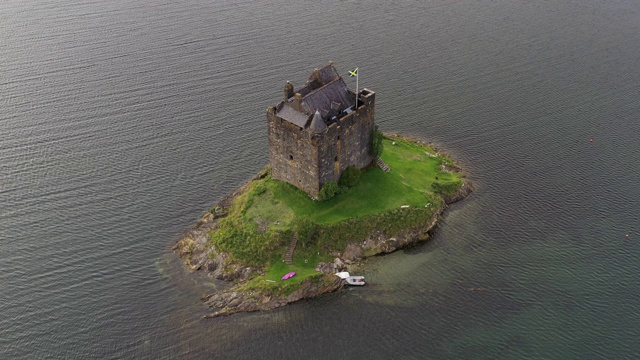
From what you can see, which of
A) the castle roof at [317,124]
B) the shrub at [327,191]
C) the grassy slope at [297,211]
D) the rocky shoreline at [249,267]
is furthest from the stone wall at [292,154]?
the rocky shoreline at [249,267]

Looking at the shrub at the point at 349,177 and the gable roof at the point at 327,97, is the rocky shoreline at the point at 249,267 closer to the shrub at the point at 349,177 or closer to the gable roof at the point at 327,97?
the shrub at the point at 349,177

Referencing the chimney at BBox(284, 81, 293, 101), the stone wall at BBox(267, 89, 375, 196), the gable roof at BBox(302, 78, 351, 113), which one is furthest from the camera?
the chimney at BBox(284, 81, 293, 101)

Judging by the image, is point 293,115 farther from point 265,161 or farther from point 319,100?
point 265,161

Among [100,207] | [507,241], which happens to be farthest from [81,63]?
[507,241]

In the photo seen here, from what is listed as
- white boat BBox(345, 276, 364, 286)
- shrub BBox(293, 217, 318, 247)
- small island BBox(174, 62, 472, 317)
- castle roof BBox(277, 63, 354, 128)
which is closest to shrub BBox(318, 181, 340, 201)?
small island BBox(174, 62, 472, 317)

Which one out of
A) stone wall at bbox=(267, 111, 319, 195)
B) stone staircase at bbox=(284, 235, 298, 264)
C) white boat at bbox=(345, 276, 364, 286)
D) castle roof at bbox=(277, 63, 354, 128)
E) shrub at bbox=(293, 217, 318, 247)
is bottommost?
white boat at bbox=(345, 276, 364, 286)

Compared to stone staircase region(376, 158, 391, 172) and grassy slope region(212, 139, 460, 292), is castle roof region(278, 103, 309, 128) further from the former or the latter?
stone staircase region(376, 158, 391, 172)

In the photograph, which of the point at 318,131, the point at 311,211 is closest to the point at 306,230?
the point at 311,211

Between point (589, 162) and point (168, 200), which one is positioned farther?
point (589, 162)

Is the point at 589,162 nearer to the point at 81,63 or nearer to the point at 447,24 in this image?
the point at 447,24
